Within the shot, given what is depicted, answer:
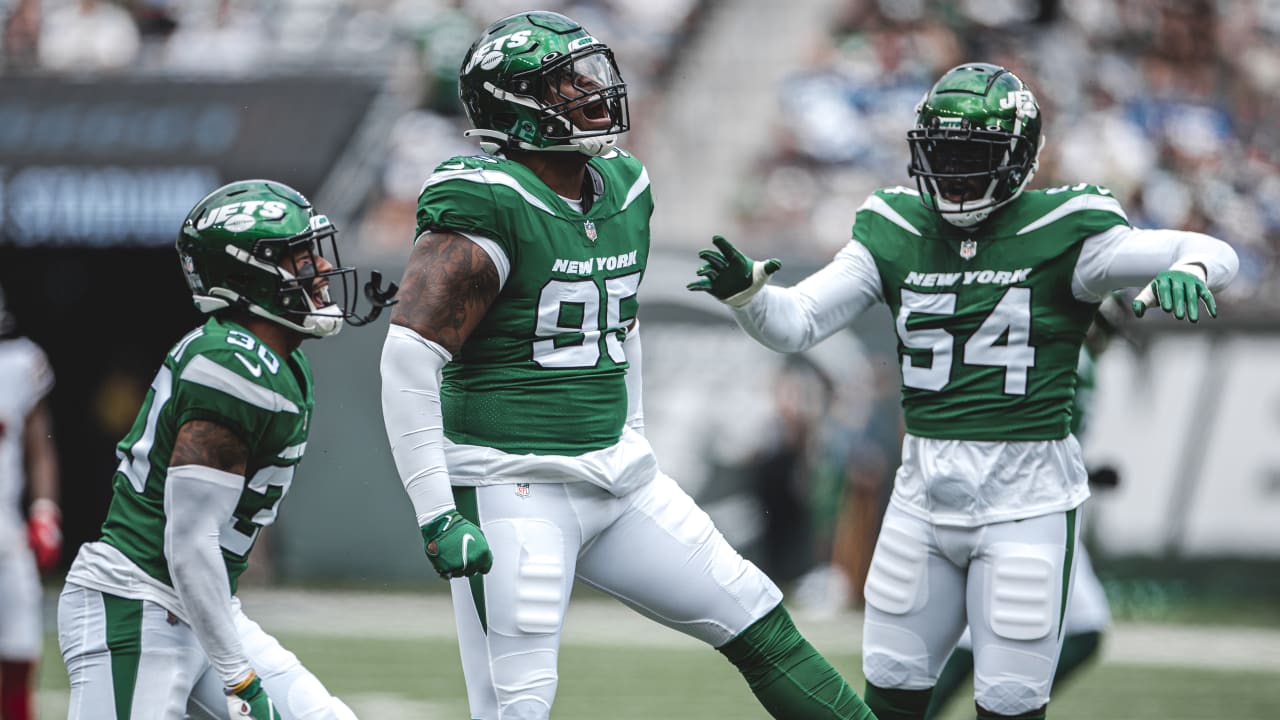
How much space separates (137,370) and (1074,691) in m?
8.32

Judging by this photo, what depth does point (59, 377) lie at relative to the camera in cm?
1345

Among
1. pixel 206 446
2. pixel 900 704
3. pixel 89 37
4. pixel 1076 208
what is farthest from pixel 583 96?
pixel 89 37

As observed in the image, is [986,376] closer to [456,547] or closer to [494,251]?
[494,251]

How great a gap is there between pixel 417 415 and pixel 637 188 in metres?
0.84

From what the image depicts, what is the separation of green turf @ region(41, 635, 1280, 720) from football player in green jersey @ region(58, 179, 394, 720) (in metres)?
3.43

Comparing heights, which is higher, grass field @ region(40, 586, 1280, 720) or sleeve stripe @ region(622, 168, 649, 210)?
sleeve stripe @ region(622, 168, 649, 210)

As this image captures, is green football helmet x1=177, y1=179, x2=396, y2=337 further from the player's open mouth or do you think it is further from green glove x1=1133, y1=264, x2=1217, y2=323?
green glove x1=1133, y1=264, x2=1217, y2=323

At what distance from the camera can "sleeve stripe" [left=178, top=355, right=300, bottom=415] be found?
3.65m

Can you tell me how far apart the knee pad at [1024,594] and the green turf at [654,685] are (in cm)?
296

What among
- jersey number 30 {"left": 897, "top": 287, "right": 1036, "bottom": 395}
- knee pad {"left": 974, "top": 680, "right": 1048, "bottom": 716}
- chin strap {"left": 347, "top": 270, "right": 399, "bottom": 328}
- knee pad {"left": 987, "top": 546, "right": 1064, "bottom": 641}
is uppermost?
chin strap {"left": 347, "top": 270, "right": 399, "bottom": 328}

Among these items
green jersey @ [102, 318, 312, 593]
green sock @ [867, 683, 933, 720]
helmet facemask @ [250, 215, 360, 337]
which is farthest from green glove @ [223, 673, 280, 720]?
green sock @ [867, 683, 933, 720]

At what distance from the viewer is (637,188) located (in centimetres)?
416

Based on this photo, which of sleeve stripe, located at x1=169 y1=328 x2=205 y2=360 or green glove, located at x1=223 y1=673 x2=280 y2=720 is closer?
green glove, located at x1=223 y1=673 x2=280 y2=720

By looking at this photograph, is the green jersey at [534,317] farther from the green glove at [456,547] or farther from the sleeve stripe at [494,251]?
the green glove at [456,547]
